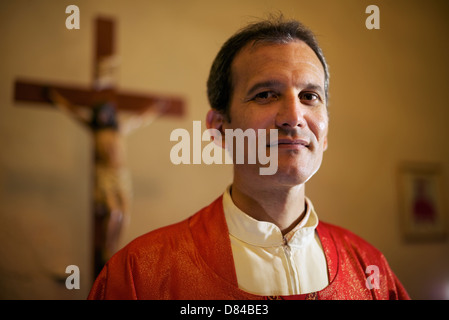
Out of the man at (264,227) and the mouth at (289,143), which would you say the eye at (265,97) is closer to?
the man at (264,227)

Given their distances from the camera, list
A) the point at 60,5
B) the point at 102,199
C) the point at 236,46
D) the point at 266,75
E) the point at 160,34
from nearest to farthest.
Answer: the point at 266,75, the point at 236,46, the point at 102,199, the point at 60,5, the point at 160,34

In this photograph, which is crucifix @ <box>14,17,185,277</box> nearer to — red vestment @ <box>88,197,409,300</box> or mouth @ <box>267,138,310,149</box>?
red vestment @ <box>88,197,409,300</box>

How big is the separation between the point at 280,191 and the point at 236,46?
0.44m

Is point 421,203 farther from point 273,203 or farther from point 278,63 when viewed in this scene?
point 278,63

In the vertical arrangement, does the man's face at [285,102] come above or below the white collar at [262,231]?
above

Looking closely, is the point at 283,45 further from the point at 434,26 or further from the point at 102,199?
the point at 434,26

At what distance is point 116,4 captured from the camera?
2.35 meters

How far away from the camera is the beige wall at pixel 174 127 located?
2.00m

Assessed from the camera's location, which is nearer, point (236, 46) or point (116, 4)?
point (236, 46)

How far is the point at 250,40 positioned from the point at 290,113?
0.92 feet

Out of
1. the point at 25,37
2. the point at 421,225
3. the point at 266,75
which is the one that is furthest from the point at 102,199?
the point at 421,225

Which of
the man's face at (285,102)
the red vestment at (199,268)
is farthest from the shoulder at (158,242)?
the man's face at (285,102)

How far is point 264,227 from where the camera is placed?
3.33 feet

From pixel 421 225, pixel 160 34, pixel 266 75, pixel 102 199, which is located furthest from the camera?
pixel 421 225
